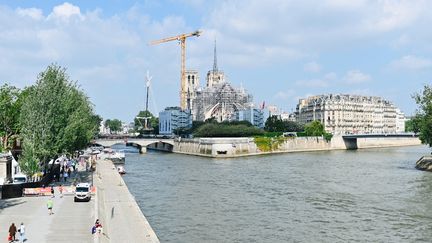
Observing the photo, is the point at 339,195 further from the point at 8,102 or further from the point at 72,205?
the point at 8,102

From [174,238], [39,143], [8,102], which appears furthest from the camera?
[8,102]

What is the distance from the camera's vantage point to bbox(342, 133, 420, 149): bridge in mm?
153000

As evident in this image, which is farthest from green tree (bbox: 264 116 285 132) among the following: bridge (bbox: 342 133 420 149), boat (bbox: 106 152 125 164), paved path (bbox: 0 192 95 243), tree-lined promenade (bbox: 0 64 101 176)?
paved path (bbox: 0 192 95 243)

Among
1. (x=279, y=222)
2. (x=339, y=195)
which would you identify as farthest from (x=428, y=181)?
(x=279, y=222)

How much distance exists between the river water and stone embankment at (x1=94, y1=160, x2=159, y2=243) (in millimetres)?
1902

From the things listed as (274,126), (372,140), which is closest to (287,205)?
(274,126)

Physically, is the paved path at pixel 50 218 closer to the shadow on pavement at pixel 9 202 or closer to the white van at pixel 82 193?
the shadow on pavement at pixel 9 202

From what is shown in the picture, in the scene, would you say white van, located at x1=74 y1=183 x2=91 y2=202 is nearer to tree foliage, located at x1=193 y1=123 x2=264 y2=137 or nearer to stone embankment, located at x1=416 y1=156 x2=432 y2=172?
stone embankment, located at x1=416 y1=156 x2=432 y2=172

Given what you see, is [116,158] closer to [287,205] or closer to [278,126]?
[287,205]

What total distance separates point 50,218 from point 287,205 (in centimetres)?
1976

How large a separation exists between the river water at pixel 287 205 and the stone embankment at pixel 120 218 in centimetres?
190

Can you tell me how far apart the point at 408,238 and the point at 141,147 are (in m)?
115

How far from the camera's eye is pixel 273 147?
131m

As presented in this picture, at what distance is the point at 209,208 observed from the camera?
142ft
